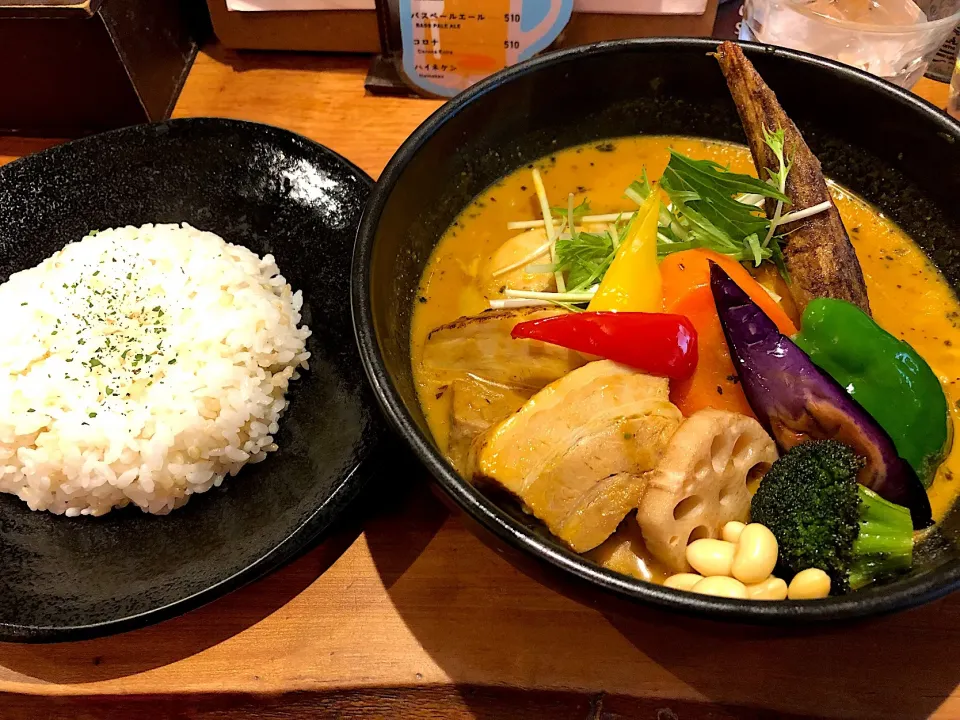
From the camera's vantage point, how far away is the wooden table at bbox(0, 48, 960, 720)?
138 centimetres

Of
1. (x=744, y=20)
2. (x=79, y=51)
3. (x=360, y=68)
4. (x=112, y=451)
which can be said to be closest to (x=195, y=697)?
(x=112, y=451)

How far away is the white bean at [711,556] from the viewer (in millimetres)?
1169

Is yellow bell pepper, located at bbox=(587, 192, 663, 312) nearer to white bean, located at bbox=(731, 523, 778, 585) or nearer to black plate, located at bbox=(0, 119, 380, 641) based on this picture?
white bean, located at bbox=(731, 523, 778, 585)

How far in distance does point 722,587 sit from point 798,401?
1.19 feet

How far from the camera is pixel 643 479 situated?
1.24m

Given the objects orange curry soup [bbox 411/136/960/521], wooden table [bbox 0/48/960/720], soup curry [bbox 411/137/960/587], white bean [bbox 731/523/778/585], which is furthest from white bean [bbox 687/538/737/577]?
orange curry soup [bbox 411/136/960/521]

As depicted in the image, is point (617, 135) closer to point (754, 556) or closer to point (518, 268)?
point (518, 268)

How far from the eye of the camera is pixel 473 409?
55.8 inches

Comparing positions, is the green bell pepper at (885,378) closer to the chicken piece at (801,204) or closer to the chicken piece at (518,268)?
the chicken piece at (801,204)

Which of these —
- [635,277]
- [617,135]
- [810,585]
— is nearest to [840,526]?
[810,585]

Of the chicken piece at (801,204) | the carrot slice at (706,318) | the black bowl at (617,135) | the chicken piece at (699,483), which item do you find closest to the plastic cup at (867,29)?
the black bowl at (617,135)

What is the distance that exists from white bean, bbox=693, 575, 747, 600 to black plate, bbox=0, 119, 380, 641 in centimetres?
71

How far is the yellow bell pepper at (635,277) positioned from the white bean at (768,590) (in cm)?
53

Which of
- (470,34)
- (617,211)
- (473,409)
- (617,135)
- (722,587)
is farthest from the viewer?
(470,34)
